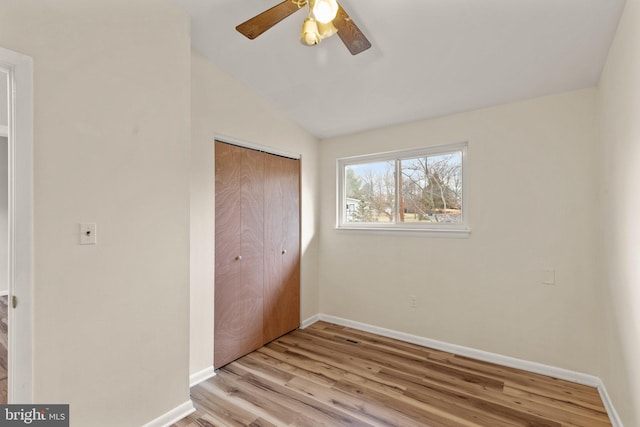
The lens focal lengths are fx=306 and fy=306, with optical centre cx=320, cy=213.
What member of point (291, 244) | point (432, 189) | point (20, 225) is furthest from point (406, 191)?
point (20, 225)

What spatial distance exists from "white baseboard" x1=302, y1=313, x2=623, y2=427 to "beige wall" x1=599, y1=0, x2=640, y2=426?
0.36ft

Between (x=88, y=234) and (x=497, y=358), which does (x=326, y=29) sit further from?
(x=497, y=358)

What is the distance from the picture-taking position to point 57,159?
1.50 m

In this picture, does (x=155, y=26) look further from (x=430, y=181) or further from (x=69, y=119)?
(x=430, y=181)

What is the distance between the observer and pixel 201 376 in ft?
7.90

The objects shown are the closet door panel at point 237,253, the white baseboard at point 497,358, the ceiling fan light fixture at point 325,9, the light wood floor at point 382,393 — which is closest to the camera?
the ceiling fan light fixture at point 325,9

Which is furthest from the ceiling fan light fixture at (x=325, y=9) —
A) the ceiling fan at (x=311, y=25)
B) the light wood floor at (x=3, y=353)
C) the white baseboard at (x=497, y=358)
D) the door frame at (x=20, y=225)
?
the light wood floor at (x=3, y=353)

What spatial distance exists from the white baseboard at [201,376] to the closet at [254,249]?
0.11 metres

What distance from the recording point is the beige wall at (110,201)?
1.47 metres

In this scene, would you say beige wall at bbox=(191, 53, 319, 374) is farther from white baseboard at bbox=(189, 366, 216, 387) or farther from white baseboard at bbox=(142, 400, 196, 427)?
white baseboard at bbox=(142, 400, 196, 427)

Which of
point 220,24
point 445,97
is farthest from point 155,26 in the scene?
point 445,97

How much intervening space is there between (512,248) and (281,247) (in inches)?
85.0

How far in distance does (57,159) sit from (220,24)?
1369 mm

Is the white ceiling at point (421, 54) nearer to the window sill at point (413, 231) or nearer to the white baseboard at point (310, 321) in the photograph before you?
the window sill at point (413, 231)
